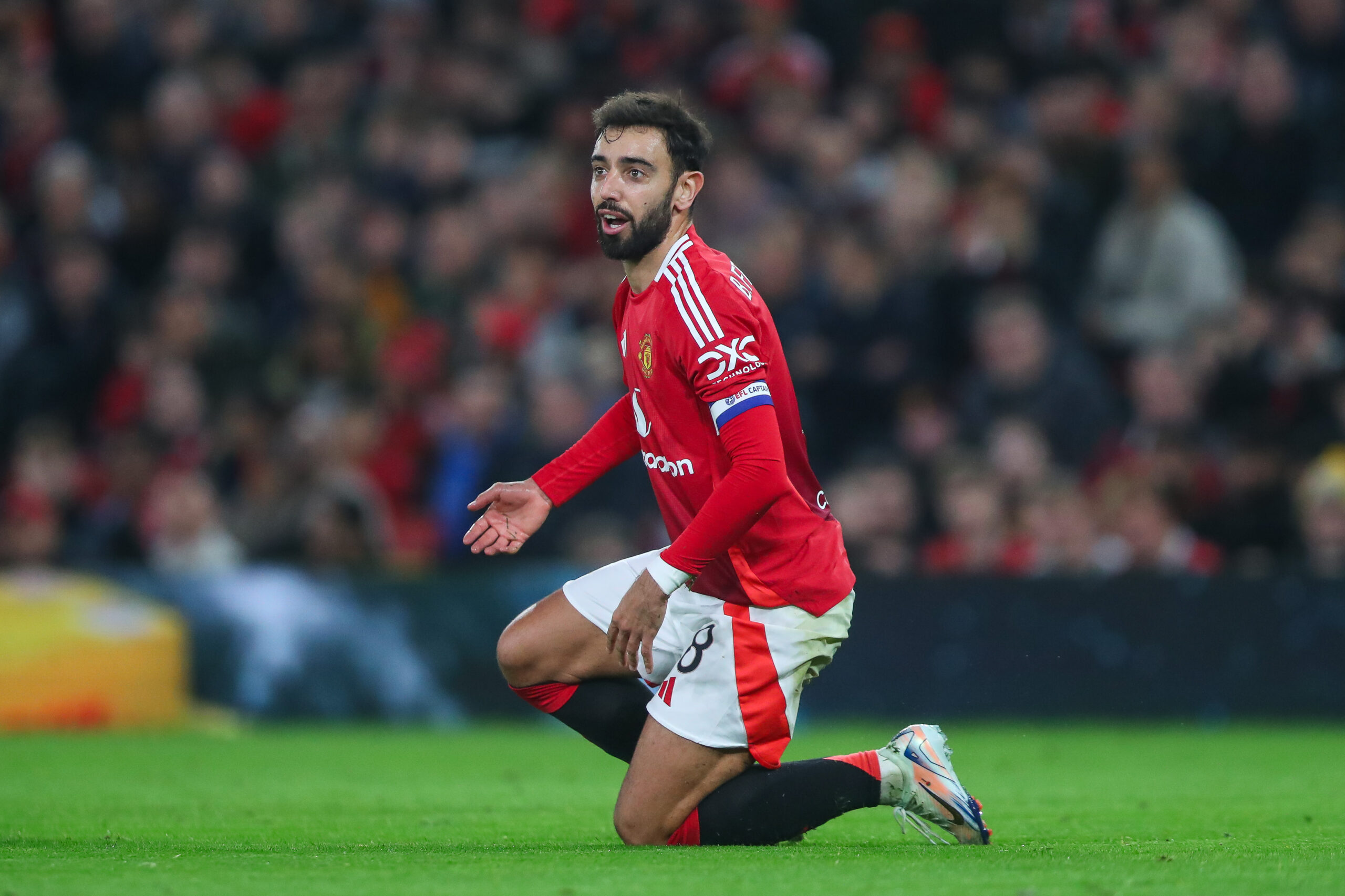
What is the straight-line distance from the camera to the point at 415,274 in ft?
42.5

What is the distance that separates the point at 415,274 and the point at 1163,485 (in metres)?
5.69

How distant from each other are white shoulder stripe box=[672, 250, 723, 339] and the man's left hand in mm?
745

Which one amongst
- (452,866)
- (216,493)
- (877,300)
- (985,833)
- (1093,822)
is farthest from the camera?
(216,493)

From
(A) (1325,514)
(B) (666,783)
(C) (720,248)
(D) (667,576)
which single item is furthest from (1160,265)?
(D) (667,576)

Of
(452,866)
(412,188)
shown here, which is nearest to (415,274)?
(412,188)

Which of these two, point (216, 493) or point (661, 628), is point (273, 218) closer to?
point (216, 493)

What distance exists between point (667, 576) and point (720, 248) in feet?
24.3

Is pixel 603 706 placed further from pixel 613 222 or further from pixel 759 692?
pixel 613 222

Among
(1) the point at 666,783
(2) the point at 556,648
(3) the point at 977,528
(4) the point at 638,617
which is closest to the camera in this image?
(4) the point at 638,617

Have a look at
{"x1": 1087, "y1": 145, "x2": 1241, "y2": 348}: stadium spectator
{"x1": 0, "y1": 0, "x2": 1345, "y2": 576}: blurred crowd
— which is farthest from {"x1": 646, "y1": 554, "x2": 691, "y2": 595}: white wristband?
{"x1": 1087, "y1": 145, "x2": 1241, "y2": 348}: stadium spectator

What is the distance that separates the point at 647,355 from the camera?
211 inches

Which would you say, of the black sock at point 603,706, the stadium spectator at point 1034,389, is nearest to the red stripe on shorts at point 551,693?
the black sock at point 603,706

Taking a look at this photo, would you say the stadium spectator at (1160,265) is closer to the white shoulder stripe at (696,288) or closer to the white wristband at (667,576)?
the white shoulder stripe at (696,288)

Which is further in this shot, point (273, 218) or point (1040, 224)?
point (273, 218)
